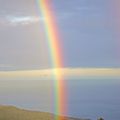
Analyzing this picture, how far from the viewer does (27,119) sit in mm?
42750

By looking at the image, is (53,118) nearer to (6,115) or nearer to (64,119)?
(64,119)

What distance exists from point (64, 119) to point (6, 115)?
643cm

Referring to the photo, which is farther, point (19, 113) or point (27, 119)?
point (19, 113)

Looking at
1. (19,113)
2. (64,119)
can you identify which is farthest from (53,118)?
(19,113)

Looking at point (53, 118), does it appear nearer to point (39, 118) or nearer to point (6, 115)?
point (39, 118)

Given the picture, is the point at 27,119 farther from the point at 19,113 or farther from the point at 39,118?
the point at 19,113

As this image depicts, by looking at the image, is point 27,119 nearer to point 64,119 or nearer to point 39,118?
point 39,118

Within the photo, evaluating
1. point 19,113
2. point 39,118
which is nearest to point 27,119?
point 39,118

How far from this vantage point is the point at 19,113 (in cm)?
4716

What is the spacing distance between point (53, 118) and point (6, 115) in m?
5.19

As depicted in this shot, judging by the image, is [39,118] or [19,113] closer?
[39,118]

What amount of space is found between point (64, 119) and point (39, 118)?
10.4 feet

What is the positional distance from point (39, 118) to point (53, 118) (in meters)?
2.07

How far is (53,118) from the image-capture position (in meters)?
45.1
